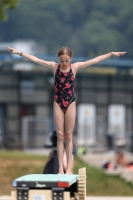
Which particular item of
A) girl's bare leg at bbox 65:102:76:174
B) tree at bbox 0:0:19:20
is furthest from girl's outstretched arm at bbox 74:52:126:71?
tree at bbox 0:0:19:20

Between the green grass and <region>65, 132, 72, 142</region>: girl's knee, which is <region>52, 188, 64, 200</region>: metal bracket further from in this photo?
the green grass

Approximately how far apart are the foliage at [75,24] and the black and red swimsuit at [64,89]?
124m

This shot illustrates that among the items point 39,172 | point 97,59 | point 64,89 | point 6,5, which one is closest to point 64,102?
point 64,89

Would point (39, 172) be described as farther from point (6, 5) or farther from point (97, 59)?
point (97, 59)

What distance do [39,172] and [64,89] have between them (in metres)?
12.6

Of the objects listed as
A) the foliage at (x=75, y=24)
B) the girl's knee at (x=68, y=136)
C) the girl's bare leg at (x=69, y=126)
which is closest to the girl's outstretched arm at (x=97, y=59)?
the girl's bare leg at (x=69, y=126)

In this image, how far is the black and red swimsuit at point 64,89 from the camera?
1187 centimetres

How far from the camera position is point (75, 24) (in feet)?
522

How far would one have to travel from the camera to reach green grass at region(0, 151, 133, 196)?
22750mm

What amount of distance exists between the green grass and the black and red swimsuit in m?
9.72

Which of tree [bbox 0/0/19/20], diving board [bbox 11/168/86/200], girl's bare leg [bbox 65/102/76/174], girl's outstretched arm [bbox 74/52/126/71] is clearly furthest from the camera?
tree [bbox 0/0/19/20]

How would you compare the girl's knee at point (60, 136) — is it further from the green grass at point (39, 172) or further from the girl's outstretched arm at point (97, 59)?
the green grass at point (39, 172)

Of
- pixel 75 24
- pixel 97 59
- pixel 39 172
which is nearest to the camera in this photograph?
pixel 97 59

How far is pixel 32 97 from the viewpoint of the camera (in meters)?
39.8
